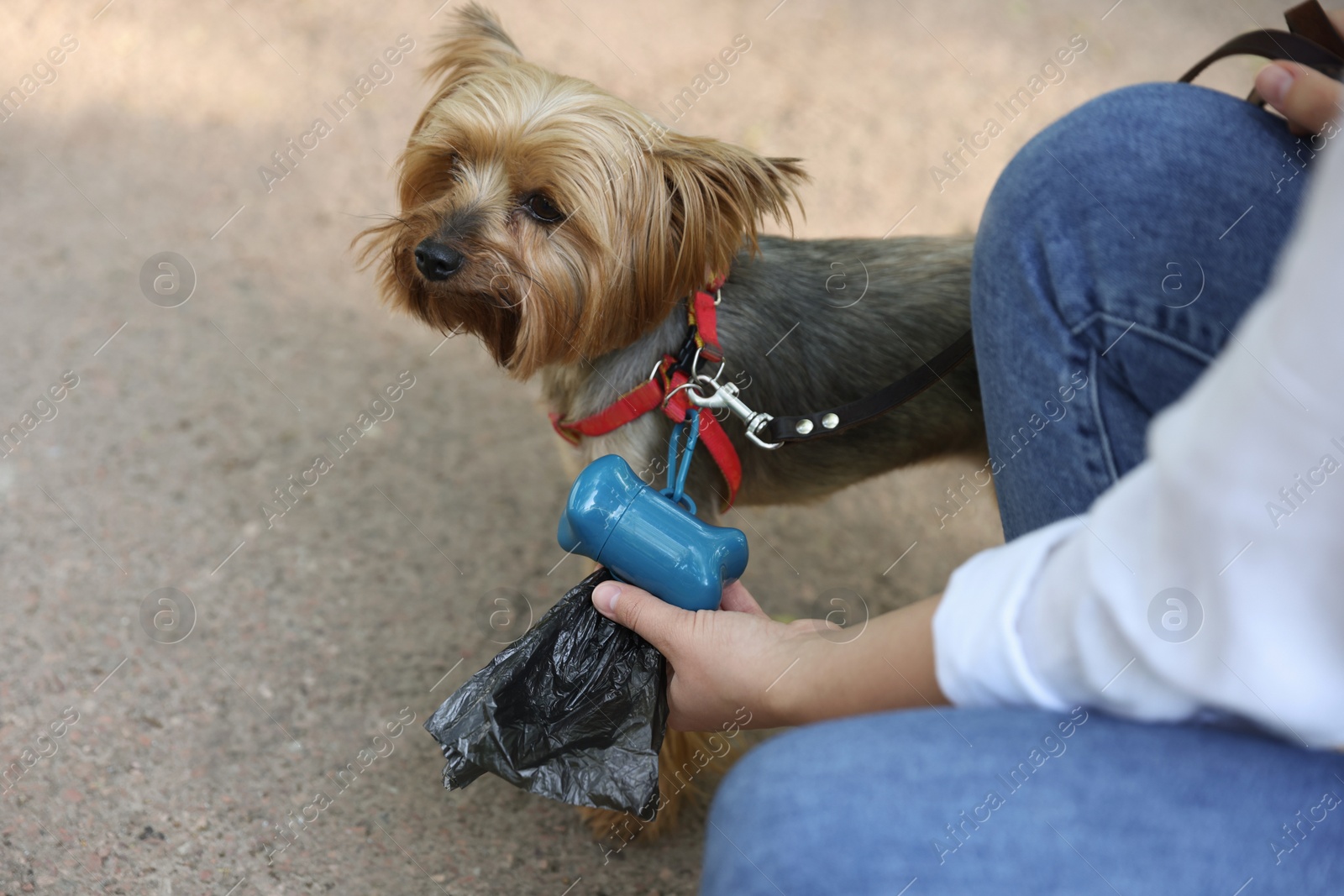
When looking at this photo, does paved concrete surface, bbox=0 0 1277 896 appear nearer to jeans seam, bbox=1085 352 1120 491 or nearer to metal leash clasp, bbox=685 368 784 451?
metal leash clasp, bbox=685 368 784 451

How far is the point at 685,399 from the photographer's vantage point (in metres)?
2.01

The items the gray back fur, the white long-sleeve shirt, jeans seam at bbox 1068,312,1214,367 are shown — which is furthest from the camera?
the gray back fur

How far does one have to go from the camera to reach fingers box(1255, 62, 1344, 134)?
1.46m

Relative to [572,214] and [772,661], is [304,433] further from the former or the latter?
[772,661]

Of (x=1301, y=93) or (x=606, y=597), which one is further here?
(x=606, y=597)

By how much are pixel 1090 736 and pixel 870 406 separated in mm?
1100

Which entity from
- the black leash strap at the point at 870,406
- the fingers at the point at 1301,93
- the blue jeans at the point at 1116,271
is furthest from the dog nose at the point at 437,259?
the fingers at the point at 1301,93

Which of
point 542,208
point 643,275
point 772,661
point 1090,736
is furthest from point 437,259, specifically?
point 1090,736

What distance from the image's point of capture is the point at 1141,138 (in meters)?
1.53

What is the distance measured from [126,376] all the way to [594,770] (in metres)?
2.33

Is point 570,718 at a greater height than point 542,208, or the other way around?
point 542,208

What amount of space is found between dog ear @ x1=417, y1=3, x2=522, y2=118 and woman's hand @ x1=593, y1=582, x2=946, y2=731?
1.39 metres

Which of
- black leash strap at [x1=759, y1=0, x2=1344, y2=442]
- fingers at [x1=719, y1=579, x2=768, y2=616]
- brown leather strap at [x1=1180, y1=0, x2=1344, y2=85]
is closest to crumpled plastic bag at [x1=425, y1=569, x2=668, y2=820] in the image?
fingers at [x1=719, y1=579, x2=768, y2=616]

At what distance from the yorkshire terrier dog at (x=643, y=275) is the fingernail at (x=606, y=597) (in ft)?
1.46
